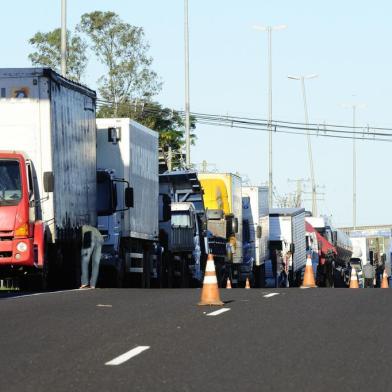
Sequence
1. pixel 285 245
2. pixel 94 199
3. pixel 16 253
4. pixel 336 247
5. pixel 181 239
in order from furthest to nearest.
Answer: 1. pixel 336 247
2. pixel 285 245
3. pixel 181 239
4. pixel 94 199
5. pixel 16 253

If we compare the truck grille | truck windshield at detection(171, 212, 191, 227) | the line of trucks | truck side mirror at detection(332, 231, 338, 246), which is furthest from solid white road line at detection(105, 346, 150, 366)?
truck side mirror at detection(332, 231, 338, 246)

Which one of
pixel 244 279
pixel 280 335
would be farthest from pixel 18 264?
pixel 244 279

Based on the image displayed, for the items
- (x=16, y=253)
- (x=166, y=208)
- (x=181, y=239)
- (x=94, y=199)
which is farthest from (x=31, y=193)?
(x=181, y=239)

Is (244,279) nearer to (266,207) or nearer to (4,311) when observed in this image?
(266,207)

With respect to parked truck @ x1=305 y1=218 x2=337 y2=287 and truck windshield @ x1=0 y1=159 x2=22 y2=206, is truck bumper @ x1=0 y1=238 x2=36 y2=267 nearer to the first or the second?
truck windshield @ x1=0 y1=159 x2=22 y2=206

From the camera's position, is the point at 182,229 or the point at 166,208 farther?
the point at 182,229

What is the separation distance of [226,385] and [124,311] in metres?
7.89

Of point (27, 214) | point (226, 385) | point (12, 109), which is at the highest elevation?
point (12, 109)

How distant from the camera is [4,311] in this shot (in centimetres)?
1917

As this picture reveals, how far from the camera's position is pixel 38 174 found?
26.8 m

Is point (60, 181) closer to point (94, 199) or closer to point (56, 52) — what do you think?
point (94, 199)

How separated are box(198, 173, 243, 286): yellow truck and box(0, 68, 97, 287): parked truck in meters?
15.7

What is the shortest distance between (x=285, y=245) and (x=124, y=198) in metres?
26.7

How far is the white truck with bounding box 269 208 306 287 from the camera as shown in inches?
2286
